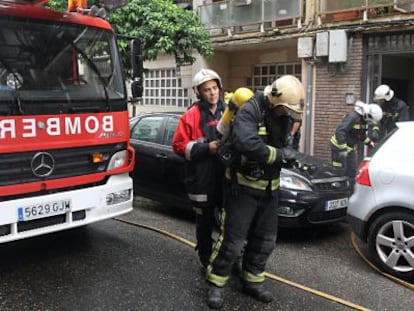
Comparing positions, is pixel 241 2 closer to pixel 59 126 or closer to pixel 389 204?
pixel 389 204

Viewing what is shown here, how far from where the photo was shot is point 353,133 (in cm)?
734

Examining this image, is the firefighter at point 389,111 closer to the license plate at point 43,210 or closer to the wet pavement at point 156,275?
the wet pavement at point 156,275

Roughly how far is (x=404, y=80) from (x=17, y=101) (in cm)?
954

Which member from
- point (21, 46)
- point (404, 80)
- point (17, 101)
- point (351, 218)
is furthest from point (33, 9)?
point (404, 80)

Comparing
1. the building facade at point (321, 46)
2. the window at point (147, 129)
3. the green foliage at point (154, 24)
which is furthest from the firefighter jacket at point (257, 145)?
the building facade at point (321, 46)

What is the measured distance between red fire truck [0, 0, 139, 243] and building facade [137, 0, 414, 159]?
650 cm

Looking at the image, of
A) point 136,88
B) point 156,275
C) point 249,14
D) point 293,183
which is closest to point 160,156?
point 136,88

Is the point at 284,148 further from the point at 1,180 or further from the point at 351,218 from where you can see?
the point at 1,180

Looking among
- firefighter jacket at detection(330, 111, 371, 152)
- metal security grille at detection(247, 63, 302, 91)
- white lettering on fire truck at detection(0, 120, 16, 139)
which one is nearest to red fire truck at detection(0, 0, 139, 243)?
white lettering on fire truck at detection(0, 120, 16, 139)

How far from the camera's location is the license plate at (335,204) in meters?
5.38

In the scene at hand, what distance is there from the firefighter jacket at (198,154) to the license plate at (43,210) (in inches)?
43.9

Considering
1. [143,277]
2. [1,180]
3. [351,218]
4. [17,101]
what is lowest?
[143,277]

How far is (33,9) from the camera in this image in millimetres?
4438

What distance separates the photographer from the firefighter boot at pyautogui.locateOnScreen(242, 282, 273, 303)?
3.86 metres
